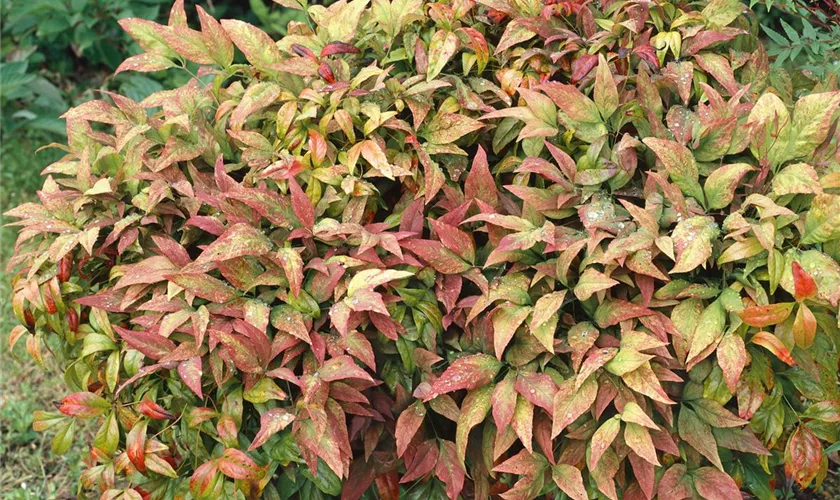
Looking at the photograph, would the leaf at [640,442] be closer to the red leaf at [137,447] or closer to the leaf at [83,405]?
the red leaf at [137,447]

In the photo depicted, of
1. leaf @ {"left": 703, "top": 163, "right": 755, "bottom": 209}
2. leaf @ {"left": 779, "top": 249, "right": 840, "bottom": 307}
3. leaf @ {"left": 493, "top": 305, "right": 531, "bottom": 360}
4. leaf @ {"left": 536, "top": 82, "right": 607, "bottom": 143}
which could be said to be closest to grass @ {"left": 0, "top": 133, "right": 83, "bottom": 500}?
leaf @ {"left": 493, "top": 305, "right": 531, "bottom": 360}

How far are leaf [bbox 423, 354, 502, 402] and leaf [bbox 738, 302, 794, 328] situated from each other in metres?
0.55

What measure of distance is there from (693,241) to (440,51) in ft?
2.62

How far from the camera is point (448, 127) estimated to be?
7.36ft

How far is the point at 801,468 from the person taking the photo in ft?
6.82

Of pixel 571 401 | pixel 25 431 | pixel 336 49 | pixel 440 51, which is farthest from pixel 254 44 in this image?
pixel 25 431

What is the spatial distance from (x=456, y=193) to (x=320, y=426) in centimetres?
66

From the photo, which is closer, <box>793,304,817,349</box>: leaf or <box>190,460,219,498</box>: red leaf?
<box>793,304,817,349</box>: leaf

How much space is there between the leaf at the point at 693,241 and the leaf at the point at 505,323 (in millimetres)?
346

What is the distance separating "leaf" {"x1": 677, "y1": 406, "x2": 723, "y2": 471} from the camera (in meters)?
2.03

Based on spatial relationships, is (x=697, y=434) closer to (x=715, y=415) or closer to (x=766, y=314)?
(x=715, y=415)

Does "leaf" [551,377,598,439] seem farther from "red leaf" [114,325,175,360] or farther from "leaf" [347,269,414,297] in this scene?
"red leaf" [114,325,175,360]

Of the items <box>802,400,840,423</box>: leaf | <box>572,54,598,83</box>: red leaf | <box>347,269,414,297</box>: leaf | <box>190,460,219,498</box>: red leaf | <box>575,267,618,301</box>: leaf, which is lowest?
<box>802,400,840,423</box>: leaf

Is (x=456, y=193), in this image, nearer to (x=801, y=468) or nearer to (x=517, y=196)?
(x=517, y=196)
